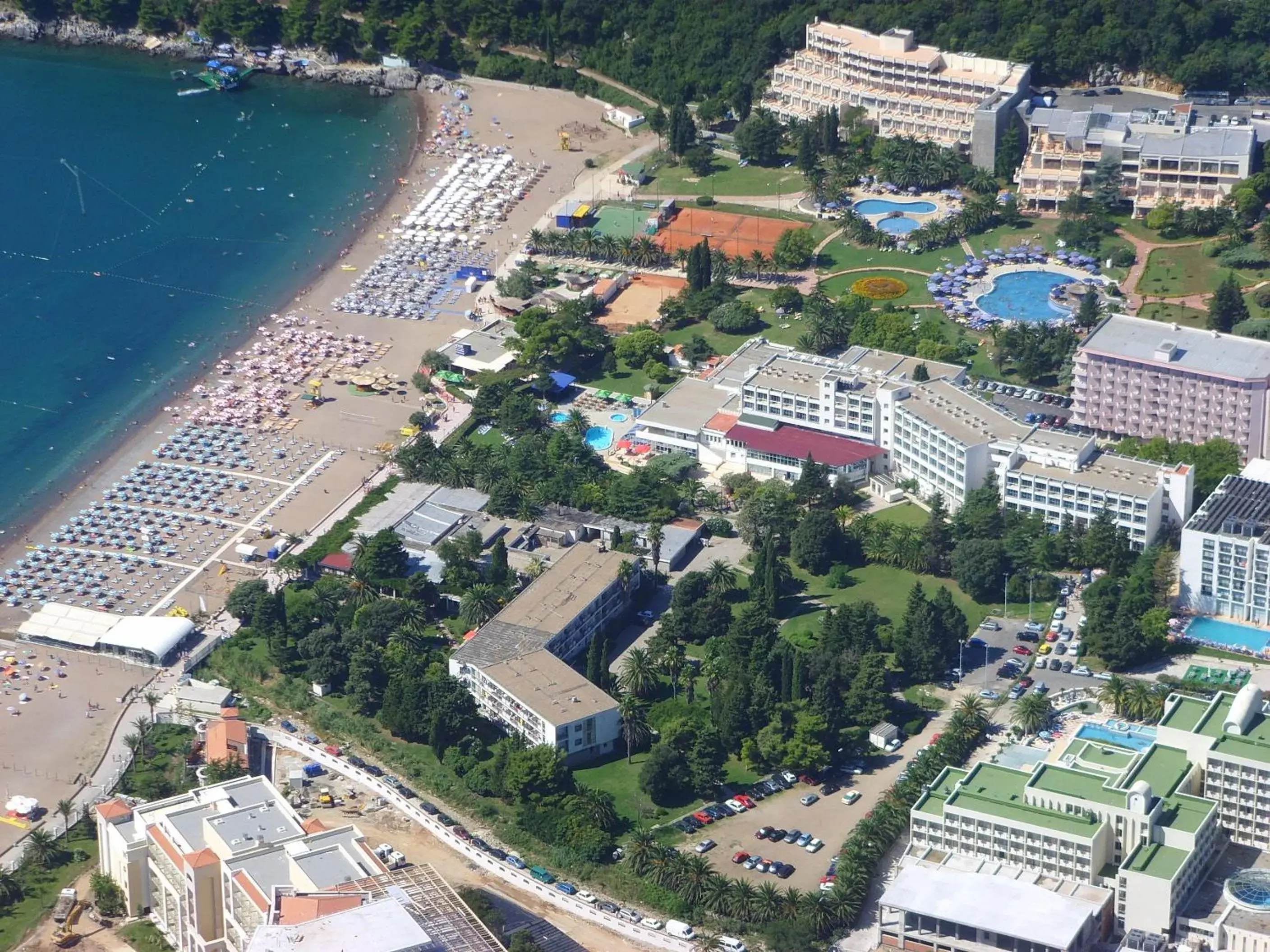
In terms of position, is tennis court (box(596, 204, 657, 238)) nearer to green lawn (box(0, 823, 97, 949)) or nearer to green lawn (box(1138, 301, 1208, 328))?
green lawn (box(1138, 301, 1208, 328))

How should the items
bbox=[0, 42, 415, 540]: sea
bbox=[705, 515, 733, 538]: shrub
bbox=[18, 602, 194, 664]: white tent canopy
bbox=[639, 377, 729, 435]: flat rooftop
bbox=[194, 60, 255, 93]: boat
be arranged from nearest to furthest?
bbox=[18, 602, 194, 664]: white tent canopy
bbox=[705, 515, 733, 538]: shrub
bbox=[639, 377, 729, 435]: flat rooftop
bbox=[0, 42, 415, 540]: sea
bbox=[194, 60, 255, 93]: boat

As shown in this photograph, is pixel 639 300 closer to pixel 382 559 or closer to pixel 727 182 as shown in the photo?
pixel 727 182

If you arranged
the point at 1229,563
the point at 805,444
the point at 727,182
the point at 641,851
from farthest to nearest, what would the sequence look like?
1. the point at 727,182
2. the point at 805,444
3. the point at 1229,563
4. the point at 641,851

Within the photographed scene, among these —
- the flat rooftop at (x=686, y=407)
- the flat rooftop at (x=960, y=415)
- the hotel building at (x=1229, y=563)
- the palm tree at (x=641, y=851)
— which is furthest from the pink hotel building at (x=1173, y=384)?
the palm tree at (x=641, y=851)

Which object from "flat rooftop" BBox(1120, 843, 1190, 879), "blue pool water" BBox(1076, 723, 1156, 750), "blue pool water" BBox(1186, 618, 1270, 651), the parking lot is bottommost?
the parking lot

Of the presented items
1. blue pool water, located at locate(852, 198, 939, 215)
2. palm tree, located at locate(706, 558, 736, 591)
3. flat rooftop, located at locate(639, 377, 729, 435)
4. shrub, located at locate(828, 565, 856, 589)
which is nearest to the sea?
flat rooftop, located at locate(639, 377, 729, 435)

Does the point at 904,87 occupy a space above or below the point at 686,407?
above

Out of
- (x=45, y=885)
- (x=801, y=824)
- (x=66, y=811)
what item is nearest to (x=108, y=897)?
(x=45, y=885)
